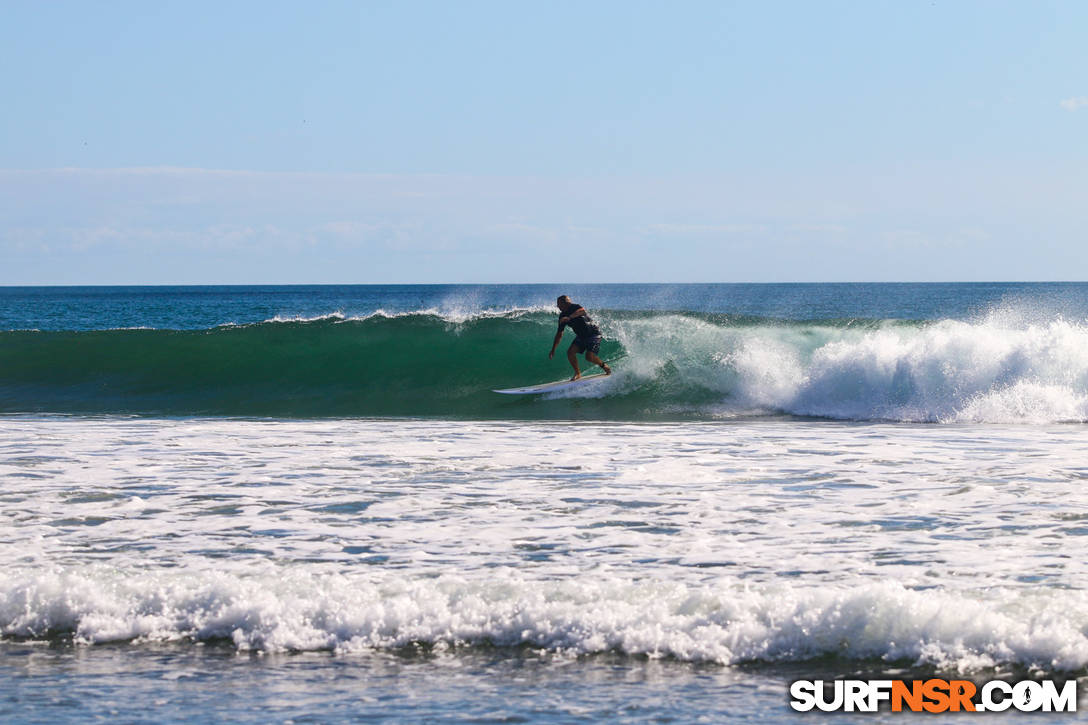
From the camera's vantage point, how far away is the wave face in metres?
15.4

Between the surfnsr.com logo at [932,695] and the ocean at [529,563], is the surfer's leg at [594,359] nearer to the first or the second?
the ocean at [529,563]

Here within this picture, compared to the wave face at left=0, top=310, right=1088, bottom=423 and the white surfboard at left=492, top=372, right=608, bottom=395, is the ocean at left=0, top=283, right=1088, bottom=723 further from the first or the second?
the white surfboard at left=492, top=372, right=608, bottom=395

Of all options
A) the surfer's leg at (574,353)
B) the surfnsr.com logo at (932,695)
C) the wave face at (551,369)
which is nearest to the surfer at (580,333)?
Answer: the surfer's leg at (574,353)

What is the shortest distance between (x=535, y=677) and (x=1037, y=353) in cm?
1332

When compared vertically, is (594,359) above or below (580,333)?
below

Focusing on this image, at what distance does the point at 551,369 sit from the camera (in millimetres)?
19688

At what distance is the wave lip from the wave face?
9323mm

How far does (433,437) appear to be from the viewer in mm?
11992

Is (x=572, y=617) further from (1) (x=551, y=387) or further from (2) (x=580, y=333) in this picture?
(2) (x=580, y=333)

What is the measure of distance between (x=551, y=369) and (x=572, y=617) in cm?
1451

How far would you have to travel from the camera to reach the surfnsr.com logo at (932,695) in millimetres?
4352

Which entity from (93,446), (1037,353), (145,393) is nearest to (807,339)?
(1037,353)

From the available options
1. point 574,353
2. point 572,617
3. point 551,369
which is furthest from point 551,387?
point 572,617

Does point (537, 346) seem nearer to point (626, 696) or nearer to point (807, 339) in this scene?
point (807, 339)
